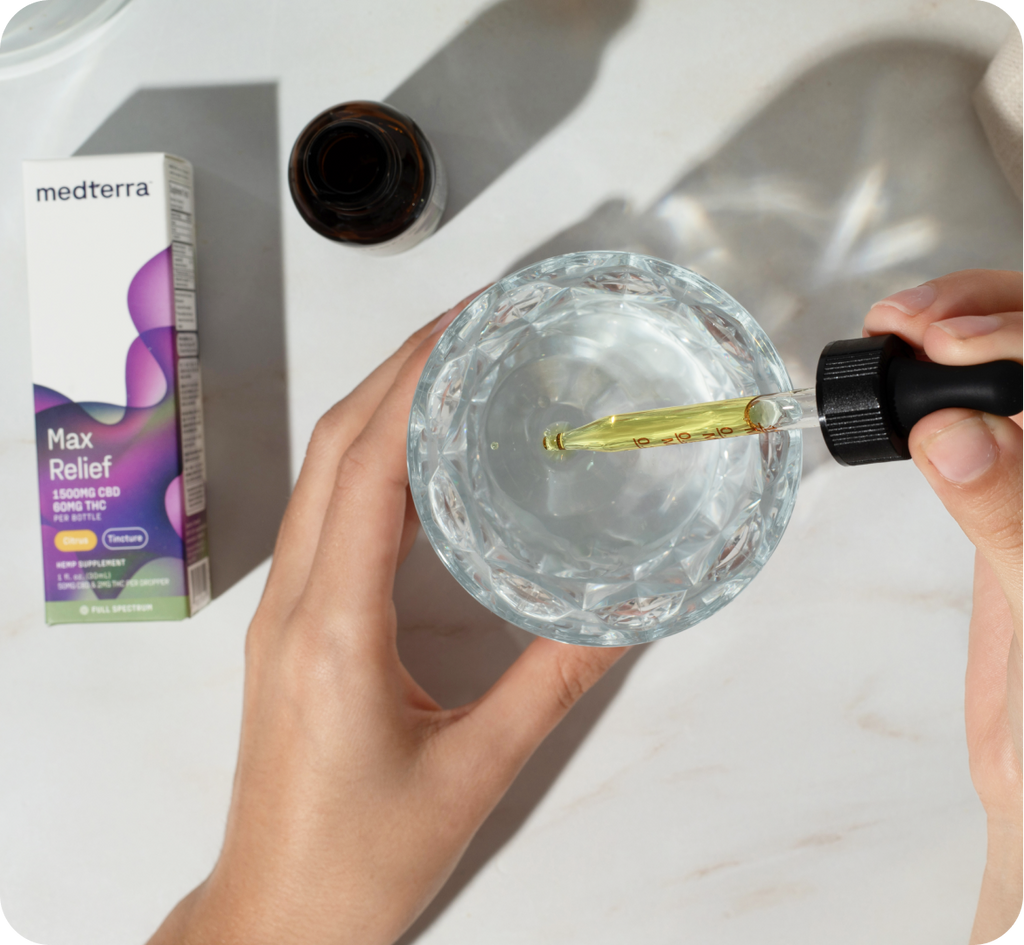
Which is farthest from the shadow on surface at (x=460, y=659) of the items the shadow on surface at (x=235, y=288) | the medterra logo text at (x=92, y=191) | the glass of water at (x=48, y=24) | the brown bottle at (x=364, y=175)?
the glass of water at (x=48, y=24)

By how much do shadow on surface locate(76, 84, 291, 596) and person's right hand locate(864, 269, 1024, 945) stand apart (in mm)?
529

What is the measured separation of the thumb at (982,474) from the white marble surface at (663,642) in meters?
0.28

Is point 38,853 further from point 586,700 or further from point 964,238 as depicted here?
point 964,238

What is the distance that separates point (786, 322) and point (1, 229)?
2.50 ft

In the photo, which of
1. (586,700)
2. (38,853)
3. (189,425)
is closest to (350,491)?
(189,425)

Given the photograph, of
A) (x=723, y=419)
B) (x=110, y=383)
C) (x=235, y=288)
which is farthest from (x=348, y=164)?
(x=723, y=419)

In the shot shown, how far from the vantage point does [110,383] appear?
0.66 meters

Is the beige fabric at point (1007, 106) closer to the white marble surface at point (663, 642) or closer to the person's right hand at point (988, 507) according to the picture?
the white marble surface at point (663, 642)

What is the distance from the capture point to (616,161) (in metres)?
0.70

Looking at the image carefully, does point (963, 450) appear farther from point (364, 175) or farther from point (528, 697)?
point (364, 175)

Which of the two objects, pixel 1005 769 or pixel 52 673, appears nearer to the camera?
pixel 1005 769

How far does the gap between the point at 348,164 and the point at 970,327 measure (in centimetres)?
48

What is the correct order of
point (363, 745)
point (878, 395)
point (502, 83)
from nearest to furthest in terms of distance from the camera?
point (878, 395)
point (363, 745)
point (502, 83)

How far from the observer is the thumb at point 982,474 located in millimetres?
375
